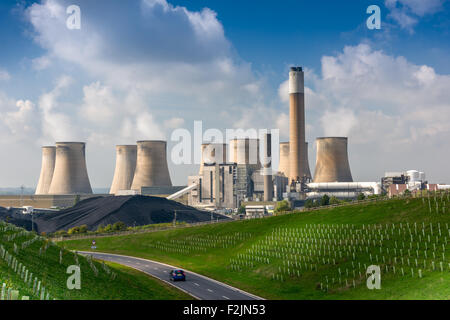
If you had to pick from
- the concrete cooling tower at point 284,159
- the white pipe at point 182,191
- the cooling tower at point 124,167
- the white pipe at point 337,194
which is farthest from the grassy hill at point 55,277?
the concrete cooling tower at point 284,159

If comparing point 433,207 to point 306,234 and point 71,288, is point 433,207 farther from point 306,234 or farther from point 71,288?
point 71,288

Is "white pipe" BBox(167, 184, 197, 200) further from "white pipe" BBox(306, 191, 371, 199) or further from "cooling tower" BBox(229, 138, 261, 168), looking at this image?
"white pipe" BBox(306, 191, 371, 199)

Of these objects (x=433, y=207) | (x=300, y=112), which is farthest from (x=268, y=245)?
(x=300, y=112)

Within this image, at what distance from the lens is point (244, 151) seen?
518 feet

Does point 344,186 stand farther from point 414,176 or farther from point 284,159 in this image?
point 284,159

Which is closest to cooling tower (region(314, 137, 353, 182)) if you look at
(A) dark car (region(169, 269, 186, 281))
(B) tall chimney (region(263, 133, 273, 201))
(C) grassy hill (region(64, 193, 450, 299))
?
(B) tall chimney (region(263, 133, 273, 201))

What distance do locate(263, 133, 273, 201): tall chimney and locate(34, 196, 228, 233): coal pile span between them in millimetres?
25416

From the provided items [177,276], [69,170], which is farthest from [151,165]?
[177,276]

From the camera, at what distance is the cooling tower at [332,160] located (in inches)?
5586

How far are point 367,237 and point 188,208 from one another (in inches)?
3335

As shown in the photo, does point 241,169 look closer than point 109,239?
No

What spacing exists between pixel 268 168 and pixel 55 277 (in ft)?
387

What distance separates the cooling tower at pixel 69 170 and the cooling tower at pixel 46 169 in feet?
29.5
